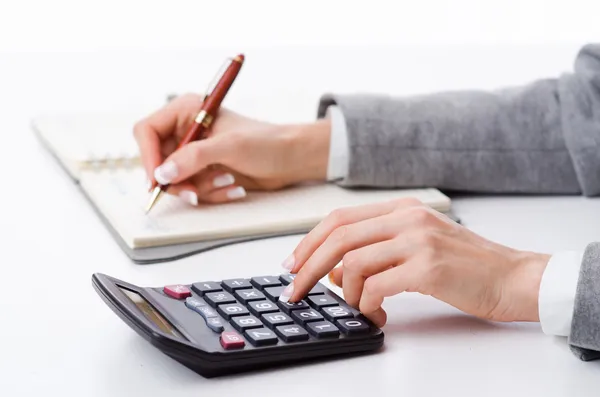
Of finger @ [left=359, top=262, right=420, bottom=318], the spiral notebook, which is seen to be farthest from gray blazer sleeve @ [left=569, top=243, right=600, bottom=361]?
the spiral notebook

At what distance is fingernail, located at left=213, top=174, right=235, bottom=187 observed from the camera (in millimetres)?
1126

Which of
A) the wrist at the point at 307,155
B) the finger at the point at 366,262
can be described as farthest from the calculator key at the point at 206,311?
the wrist at the point at 307,155

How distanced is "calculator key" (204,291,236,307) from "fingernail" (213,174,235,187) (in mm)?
331

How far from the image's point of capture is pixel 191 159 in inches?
44.0

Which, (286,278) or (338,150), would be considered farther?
(338,150)

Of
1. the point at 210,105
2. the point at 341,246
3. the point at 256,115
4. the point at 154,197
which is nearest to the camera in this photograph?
the point at 341,246

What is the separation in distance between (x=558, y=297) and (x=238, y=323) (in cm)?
25

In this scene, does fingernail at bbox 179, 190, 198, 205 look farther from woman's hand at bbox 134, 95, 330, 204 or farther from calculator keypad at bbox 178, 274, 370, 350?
calculator keypad at bbox 178, 274, 370, 350

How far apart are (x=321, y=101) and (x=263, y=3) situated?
1260mm

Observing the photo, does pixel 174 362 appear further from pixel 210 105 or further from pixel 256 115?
pixel 256 115

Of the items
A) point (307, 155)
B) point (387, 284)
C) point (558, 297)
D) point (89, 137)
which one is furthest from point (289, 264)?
point (89, 137)

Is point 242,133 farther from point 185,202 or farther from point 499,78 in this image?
point 499,78

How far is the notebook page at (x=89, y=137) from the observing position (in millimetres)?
1238

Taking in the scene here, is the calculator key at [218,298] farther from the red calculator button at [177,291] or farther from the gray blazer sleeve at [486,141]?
the gray blazer sleeve at [486,141]
